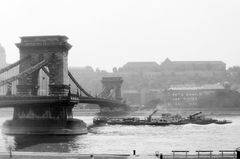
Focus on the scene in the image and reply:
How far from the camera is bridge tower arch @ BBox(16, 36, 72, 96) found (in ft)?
199

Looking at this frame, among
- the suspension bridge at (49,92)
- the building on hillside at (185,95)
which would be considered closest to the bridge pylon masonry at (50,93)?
the suspension bridge at (49,92)

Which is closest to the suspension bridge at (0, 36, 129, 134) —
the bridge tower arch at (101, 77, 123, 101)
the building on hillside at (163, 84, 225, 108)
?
the bridge tower arch at (101, 77, 123, 101)

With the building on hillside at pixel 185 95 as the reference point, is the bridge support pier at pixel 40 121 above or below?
below

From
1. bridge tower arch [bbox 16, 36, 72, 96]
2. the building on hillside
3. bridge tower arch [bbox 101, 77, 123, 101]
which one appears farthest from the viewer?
the building on hillside

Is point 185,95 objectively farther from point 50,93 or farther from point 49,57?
point 50,93

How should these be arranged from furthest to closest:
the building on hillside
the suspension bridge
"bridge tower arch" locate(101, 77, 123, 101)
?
Result: the building on hillside → "bridge tower arch" locate(101, 77, 123, 101) → the suspension bridge

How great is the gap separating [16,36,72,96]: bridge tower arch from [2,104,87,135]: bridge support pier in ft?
9.37

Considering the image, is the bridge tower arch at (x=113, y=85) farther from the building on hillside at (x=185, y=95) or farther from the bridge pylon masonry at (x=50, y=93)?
the bridge pylon masonry at (x=50, y=93)

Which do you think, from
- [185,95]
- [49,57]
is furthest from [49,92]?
[185,95]

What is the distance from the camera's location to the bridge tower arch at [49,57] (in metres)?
60.6

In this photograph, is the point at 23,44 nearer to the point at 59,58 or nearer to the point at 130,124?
the point at 59,58

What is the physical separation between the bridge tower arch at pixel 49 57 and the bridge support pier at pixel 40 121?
9.37 ft

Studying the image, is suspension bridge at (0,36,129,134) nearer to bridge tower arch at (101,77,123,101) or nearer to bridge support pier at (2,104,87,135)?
bridge support pier at (2,104,87,135)

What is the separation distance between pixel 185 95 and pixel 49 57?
132890 mm
